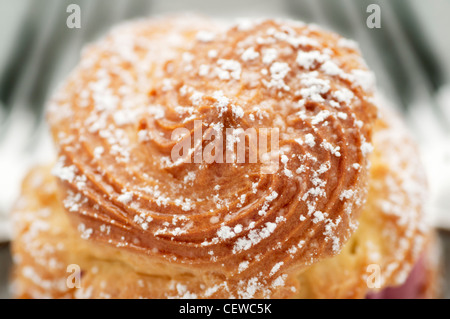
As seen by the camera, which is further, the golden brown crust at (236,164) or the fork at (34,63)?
the fork at (34,63)

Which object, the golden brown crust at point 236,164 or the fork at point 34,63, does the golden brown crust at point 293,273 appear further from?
the fork at point 34,63

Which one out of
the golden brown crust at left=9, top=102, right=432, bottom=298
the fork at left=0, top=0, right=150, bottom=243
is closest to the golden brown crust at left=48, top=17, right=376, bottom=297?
the golden brown crust at left=9, top=102, right=432, bottom=298

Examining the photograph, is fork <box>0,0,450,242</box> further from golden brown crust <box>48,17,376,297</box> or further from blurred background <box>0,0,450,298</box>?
golden brown crust <box>48,17,376,297</box>

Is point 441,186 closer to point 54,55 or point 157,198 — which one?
point 157,198

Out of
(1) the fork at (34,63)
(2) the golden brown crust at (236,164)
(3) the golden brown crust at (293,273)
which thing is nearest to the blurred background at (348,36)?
(1) the fork at (34,63)

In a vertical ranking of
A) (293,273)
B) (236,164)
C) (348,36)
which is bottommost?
(293,273)

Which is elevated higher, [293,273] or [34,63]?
[34,63]

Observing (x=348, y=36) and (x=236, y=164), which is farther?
(x=348, y=36)

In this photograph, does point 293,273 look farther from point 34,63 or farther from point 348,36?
point 34,63

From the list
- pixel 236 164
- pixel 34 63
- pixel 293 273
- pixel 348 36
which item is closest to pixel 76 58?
pixel 34 63
